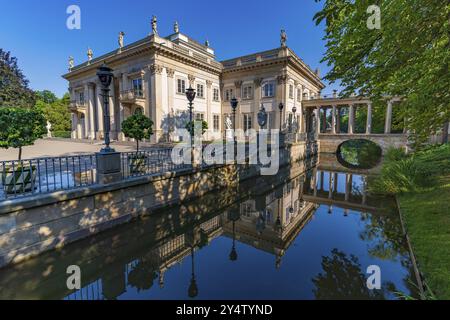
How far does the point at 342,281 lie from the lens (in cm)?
437

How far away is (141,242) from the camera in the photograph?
19.5 feet

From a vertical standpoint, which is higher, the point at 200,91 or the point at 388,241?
the point at 200,91

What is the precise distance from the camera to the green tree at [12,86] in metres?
30.3

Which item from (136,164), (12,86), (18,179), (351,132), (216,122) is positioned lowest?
(18,179)

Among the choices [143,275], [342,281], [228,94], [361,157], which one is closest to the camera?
[342,281]

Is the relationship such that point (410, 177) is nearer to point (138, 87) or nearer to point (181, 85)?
point (181, 85)

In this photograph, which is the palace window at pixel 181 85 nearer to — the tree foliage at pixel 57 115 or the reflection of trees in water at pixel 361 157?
the reflection of trees in water at pixel 361 157

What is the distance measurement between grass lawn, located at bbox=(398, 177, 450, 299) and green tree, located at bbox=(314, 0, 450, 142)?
2.19 meters

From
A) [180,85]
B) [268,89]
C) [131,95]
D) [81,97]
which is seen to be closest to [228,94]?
[268,89]

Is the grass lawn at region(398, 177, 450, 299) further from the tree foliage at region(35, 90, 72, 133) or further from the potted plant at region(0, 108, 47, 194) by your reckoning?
the tree foliage at region(35, 90, 72, 133)

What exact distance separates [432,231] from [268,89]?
882 inches

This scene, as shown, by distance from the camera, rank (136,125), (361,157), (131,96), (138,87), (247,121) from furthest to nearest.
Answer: (247,121) < (361,157) < (138,87) < (131,96) < (136,125)
